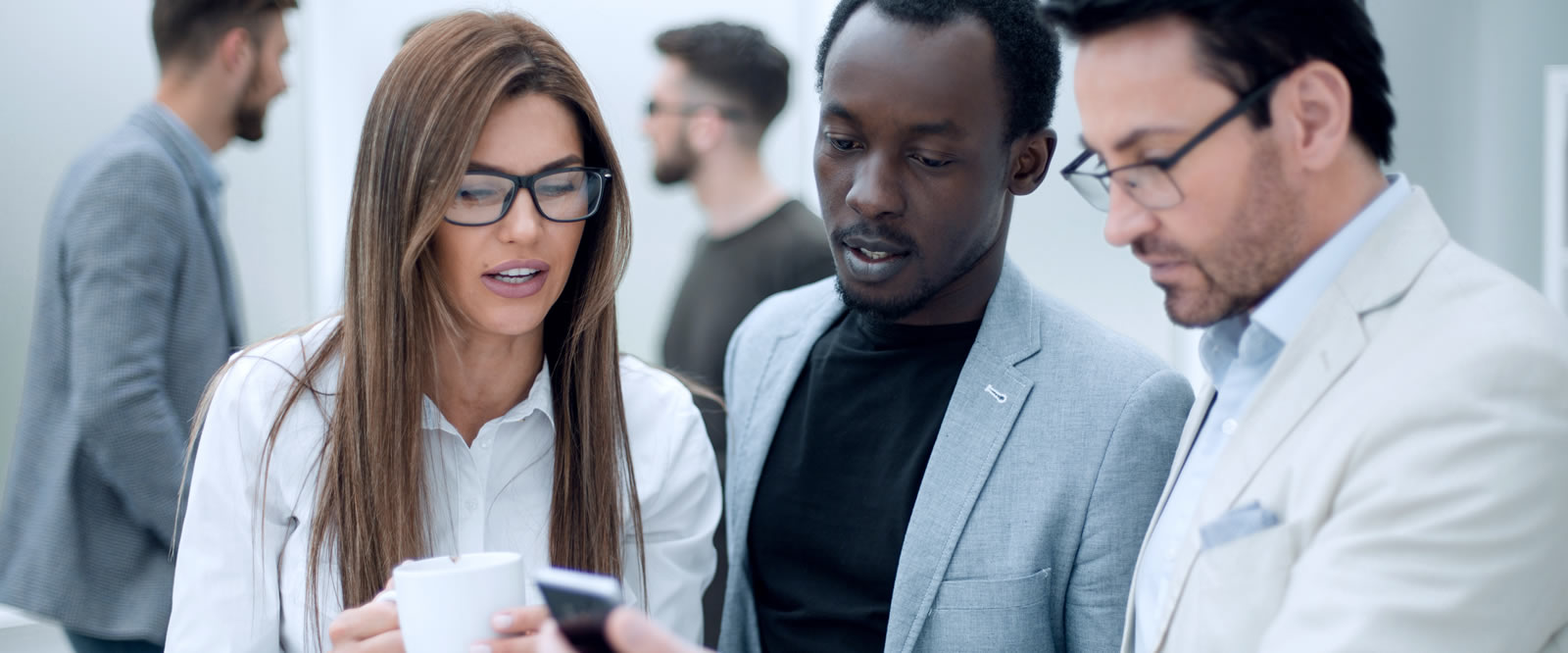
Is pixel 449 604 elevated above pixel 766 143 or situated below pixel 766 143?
below

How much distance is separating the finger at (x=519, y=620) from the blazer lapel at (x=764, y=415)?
1.87 feet

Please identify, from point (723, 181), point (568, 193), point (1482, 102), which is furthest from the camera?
point (1482, 102)

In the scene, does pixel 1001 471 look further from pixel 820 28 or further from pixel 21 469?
pixel 820 28

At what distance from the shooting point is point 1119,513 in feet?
4.15

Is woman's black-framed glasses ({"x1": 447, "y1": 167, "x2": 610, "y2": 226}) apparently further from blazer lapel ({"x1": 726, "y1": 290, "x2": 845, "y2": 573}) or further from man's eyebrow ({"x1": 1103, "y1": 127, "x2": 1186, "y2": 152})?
man's eyebrow ({"x1": 1103, "y1": 127, "x2": 1186, "y2": 152})

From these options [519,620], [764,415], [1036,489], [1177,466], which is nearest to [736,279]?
[764,415]

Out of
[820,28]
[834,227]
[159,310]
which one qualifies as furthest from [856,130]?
[820,28]

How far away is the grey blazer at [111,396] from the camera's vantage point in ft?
6.49

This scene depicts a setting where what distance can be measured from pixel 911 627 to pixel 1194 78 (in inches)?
27.4

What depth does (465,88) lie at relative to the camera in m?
1.28

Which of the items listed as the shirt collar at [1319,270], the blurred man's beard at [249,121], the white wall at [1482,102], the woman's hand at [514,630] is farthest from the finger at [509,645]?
the white wall at [1482,102]

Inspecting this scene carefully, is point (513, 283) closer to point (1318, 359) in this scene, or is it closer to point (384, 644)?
point (384, 644)

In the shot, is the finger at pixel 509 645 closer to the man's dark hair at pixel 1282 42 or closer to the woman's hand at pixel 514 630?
the woman's hand at pixel 514 630

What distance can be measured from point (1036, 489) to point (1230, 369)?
0.29 meters
